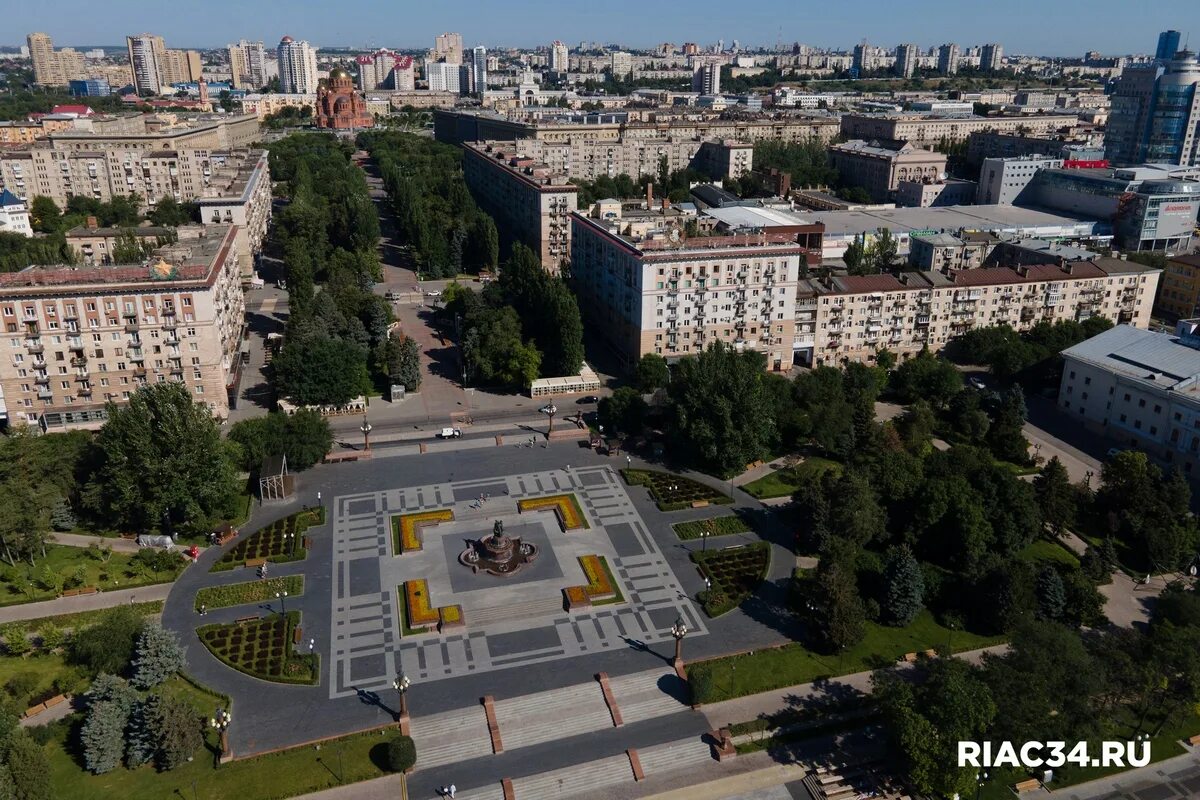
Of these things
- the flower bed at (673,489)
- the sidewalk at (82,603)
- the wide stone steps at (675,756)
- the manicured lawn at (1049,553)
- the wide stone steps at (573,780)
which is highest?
the flower bed at (673,489)

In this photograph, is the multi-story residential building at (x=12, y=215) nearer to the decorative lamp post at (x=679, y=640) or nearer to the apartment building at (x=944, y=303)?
the apartment building at (x=944, y=303)

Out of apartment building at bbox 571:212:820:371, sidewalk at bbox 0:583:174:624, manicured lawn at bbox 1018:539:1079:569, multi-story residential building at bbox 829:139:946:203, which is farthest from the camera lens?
multi-story residential building at bbox 829:139:946:203

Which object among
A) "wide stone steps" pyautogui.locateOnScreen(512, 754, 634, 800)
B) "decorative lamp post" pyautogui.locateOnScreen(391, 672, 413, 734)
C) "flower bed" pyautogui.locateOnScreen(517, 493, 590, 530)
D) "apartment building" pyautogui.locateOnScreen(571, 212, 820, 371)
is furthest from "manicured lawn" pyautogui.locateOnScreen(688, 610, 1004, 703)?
"apartment building" pyautogui.locateOnScreen(571, 212, 820, 371)

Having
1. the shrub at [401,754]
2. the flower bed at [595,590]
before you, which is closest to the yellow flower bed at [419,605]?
the flower bed at [595,590]

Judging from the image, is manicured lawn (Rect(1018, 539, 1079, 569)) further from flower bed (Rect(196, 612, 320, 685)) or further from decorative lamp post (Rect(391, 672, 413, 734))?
flower bed (Rect(196, 612, 320, 685))

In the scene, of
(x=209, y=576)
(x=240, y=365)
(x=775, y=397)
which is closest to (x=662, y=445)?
(x=775, y=397)

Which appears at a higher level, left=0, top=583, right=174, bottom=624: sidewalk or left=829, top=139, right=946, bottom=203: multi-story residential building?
left=829, top=139, right=946, bottom=203: multi-story residential building
